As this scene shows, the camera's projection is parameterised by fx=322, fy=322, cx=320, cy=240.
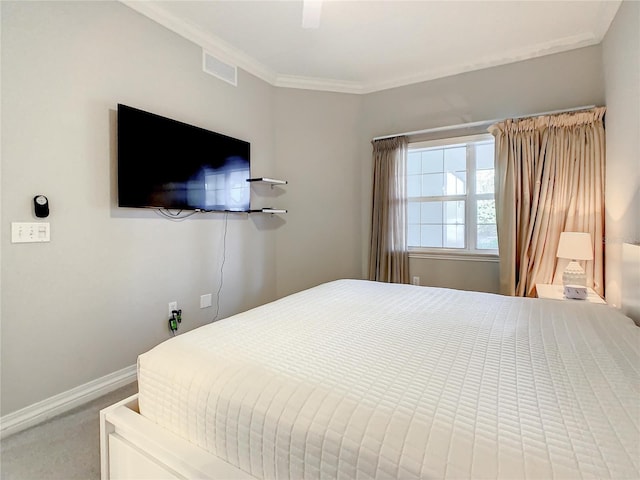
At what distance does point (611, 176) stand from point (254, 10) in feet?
9.85

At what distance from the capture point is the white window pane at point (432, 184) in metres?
3.49

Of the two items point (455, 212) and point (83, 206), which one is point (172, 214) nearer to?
point (83, 206)

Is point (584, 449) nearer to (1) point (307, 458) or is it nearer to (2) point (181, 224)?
(1) point (307, 458)

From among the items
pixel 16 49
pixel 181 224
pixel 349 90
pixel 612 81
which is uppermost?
pixel 349 90

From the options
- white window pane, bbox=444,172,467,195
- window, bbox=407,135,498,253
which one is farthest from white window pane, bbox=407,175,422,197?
white window pane, bbox=444,172,467,195

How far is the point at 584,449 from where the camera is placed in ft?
2.09

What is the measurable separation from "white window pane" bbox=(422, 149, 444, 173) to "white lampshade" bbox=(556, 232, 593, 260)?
1.41 meters

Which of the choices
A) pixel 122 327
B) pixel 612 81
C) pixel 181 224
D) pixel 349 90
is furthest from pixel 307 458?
pixel 349 90

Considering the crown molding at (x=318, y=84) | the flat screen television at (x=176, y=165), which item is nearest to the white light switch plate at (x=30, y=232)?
the flat screen television at (x=176, y=165)

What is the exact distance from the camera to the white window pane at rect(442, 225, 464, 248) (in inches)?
133

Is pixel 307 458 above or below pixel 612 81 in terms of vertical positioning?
below

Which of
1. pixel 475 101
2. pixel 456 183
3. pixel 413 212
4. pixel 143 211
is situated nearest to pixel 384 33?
pixel 475 101

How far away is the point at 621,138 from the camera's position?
7.36 feet

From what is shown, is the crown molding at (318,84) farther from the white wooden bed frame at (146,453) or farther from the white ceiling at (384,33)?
the white wooden bed frame at (146,453)
